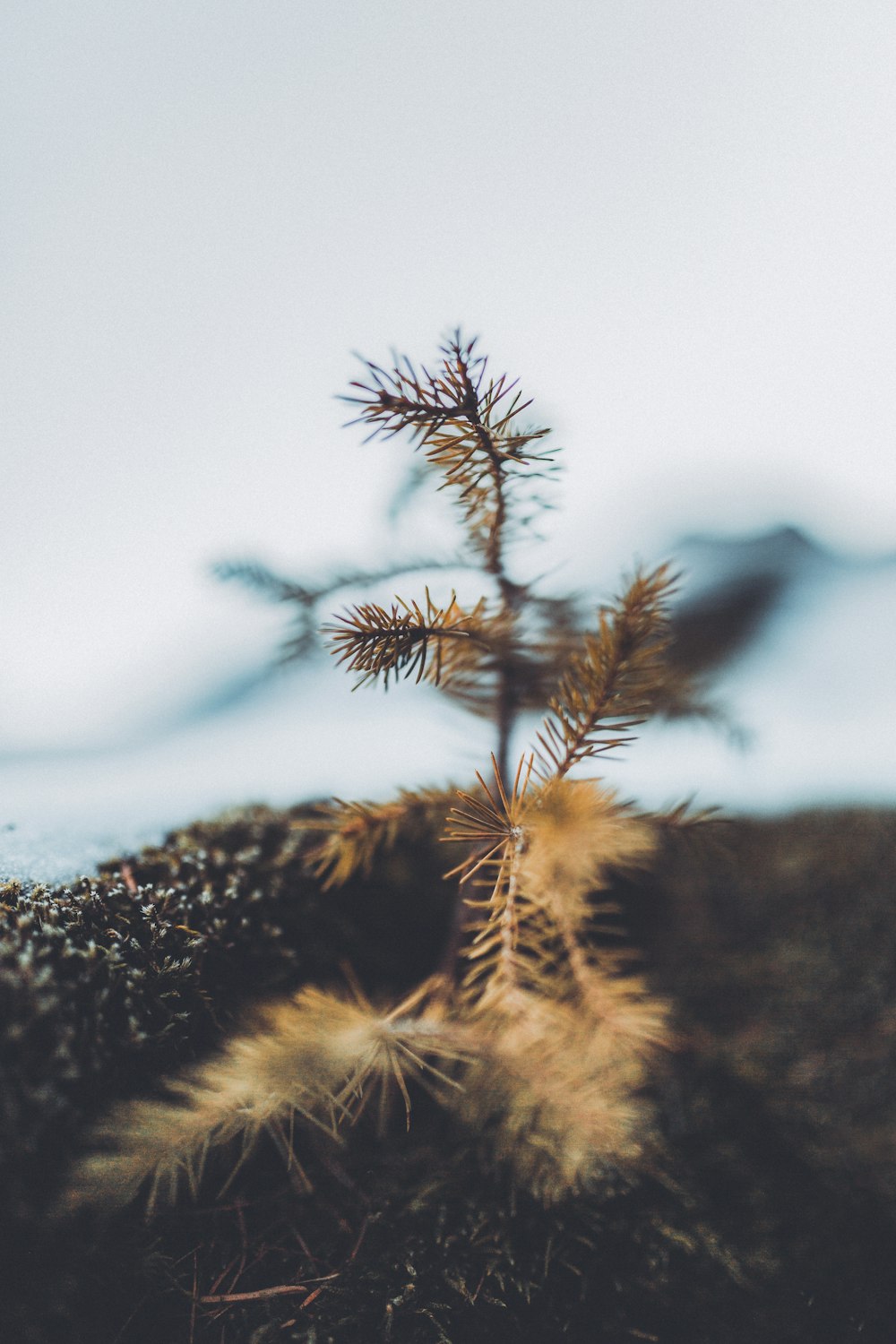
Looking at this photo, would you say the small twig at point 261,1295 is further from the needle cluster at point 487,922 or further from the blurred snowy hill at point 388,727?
the blurred snowy hill at point 388,727

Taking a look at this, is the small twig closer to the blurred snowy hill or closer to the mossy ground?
the mossy ground

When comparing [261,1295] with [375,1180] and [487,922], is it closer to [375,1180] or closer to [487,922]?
[375,1180]

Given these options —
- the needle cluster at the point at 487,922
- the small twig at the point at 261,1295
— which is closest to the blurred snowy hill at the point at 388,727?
the needle cluster at the point at 487,922

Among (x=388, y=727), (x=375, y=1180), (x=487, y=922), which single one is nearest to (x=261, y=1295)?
(x=375, y=1180)

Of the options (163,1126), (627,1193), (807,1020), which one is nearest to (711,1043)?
(807,1020)

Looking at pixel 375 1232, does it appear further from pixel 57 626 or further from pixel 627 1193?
pixel 57 626

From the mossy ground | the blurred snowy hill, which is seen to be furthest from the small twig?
the blurred snowy hill
